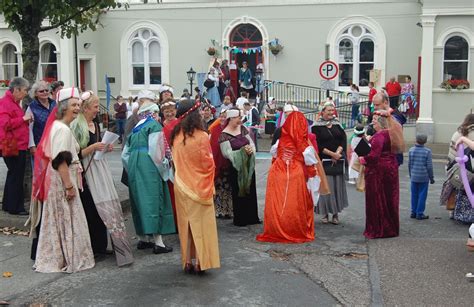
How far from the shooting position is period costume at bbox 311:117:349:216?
357 inches

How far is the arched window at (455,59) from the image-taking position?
71.3ft

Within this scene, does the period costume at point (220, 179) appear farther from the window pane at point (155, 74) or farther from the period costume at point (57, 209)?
the window pane at point (155, 74)

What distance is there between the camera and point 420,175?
9.54 metres

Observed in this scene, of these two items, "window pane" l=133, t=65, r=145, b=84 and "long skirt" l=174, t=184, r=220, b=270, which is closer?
"long skirt" l=174, t=184, r=220, b=270

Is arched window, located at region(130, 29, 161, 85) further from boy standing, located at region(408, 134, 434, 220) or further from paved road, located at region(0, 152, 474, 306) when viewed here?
paved road, located at region(0, 152, 474, 306)

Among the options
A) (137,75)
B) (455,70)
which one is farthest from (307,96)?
(137,75)

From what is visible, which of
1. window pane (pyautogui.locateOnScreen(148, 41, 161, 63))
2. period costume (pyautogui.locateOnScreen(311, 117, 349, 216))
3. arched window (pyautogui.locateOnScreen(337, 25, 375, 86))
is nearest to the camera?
period costume (pyautogui.locateOnScreen(311, 117, 349, 216))

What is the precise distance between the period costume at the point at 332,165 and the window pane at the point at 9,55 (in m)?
21.9

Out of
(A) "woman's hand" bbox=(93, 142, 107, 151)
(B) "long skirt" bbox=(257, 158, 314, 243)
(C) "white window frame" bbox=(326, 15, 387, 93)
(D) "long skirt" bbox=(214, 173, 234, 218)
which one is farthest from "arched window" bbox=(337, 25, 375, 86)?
(A) "woman's hand" bbox=(93, 142, 107, 151)

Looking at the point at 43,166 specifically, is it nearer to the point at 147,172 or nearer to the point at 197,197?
the point at 147,172

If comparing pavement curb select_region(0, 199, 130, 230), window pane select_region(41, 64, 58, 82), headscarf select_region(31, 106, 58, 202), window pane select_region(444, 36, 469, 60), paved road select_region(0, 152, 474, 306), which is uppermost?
window pane select_region(444, 36, 469, 60)

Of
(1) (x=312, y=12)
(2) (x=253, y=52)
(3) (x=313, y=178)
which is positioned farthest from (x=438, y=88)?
(3) (x=313, y=178)

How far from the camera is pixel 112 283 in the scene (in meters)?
6.46

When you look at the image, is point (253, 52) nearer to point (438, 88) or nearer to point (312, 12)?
point (312, 12)
